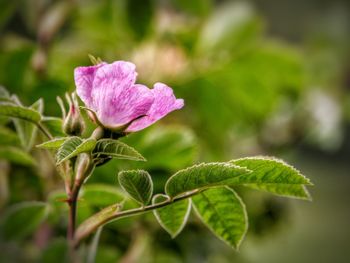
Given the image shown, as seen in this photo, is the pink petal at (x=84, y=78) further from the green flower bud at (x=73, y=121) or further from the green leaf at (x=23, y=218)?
the green leaf at (x=23, y=218)

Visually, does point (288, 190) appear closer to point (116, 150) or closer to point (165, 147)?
point (116, 150)

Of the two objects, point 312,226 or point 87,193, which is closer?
point 87,193

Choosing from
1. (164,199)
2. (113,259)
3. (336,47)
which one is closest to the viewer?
(164,199)

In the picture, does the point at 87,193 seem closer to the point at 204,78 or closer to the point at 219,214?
the point at 219,214

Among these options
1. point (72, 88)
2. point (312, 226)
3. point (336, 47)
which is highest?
point (72, 88)

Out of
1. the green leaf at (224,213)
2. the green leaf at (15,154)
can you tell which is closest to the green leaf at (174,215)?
the green leaf at (224,213)

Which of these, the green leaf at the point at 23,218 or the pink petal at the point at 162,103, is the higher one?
the pink petal at the point at 162,103

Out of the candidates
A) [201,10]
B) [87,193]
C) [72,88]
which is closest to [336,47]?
[201,10]
